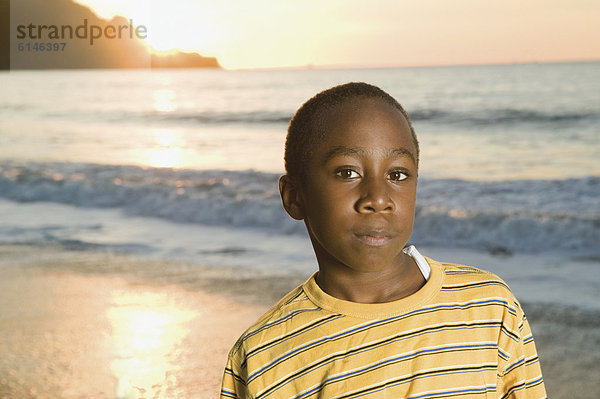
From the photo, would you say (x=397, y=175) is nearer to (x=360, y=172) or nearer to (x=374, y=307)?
→ (x=360, y=172)

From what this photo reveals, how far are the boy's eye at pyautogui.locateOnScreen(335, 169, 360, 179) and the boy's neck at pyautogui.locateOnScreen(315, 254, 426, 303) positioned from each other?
0.70ft

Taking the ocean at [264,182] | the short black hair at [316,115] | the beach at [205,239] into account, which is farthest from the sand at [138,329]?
the short black hair at [316,115]

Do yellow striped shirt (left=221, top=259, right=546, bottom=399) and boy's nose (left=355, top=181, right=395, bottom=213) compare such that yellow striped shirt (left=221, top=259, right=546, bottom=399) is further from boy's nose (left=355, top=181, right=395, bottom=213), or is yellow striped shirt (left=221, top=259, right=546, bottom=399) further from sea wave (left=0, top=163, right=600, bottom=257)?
sea wave (left=0, top=163, right=600, bottom=257)

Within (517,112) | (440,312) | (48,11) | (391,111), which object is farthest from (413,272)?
(48,11)

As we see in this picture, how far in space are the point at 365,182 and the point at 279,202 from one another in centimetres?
745

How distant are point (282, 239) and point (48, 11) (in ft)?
102

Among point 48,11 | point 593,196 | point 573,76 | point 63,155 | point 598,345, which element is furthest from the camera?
point 48,11

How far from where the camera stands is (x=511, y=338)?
1475 millimetres

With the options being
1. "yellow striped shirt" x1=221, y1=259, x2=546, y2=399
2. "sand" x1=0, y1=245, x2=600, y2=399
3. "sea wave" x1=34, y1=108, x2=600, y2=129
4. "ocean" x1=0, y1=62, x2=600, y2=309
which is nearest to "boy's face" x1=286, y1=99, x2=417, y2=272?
"yellow striped shirt" x1=221, y1=259, x2=546, y2=399

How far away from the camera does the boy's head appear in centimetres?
147

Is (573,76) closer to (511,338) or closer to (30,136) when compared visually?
(30,136)

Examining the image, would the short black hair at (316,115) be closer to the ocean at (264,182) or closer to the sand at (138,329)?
the sand at (138,329)

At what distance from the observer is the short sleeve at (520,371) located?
1.49m

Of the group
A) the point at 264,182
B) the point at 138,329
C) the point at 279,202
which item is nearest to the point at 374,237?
the point at 138,329
